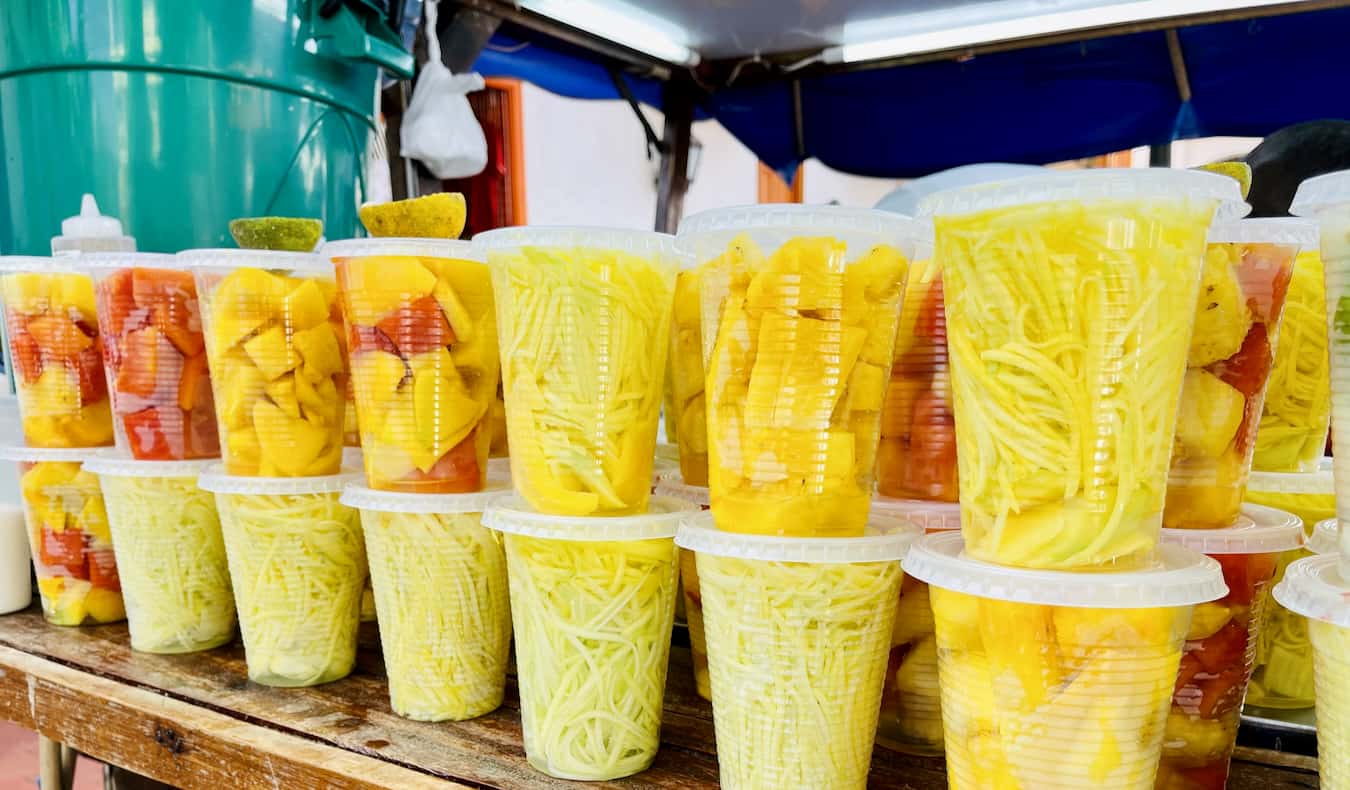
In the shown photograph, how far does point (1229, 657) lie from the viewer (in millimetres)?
771

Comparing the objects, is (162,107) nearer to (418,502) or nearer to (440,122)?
(440,122)

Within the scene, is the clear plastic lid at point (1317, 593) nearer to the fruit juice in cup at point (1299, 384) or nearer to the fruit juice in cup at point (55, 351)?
the fruit juice in cup at point (1299, 384)

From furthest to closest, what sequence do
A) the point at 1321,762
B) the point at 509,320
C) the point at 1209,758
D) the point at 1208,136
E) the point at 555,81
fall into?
1. the point at 555,81
2. the point at 1208,136
3. the point at 509,320
4. the point at 1209,758
5. the point at 1321,762

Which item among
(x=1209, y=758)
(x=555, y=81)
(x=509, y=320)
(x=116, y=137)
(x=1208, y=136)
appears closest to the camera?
(x=1209, y=758)

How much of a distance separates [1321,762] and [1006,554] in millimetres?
252

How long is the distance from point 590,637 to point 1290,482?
0.73 meters

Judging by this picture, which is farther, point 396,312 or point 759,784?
point 396,312

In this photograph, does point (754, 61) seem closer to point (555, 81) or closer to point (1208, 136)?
point (555, 81)

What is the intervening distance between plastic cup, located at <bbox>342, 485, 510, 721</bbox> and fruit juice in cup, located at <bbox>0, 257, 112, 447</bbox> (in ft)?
1.97

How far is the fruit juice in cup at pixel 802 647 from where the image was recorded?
0.76m

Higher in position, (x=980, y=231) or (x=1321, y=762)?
(x=980, y=231)

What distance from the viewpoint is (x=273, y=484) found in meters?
1.11

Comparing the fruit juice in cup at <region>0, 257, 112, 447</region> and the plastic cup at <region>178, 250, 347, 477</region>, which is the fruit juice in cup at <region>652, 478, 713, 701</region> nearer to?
the plastic cup at <region>178, 250, 347, 477</region>

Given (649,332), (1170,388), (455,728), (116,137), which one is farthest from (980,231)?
(116,137)
